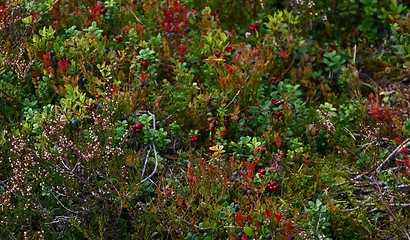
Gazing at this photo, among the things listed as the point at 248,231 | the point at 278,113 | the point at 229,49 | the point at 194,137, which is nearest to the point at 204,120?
the point at 194,137

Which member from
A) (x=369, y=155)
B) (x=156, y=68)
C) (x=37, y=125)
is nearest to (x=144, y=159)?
(x=37, y=125)

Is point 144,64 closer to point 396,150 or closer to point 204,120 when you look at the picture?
point 204,120

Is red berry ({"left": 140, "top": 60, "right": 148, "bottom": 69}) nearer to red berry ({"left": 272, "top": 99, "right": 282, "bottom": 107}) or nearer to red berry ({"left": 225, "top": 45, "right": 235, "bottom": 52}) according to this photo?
red berry ({"left": 225, "top": 45, "right": 235, "bottom": 52})

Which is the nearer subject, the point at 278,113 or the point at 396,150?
the point at 396,150

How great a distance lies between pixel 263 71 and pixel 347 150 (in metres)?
0.90

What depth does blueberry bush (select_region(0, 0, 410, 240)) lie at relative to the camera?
393 centimetres

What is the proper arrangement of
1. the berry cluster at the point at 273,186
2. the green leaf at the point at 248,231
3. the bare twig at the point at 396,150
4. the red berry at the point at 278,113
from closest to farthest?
the green leaf at the point at 248,231 < the berry cluster at the point at 273,186 < the bare twig at the point at 396,150 < the red berry at the point at 278,113

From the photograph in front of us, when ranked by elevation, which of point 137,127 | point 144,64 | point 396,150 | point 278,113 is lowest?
point 396,150

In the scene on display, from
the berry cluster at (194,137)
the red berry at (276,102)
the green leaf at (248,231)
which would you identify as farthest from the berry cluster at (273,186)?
the red berry at (276,102)

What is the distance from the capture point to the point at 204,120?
4.71 m

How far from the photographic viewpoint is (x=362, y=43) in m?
5.71

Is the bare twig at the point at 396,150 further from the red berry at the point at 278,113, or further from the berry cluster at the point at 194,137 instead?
the berry cluster at the point at 194,137

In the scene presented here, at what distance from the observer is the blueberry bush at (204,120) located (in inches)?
155

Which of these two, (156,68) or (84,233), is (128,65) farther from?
(84,233)
